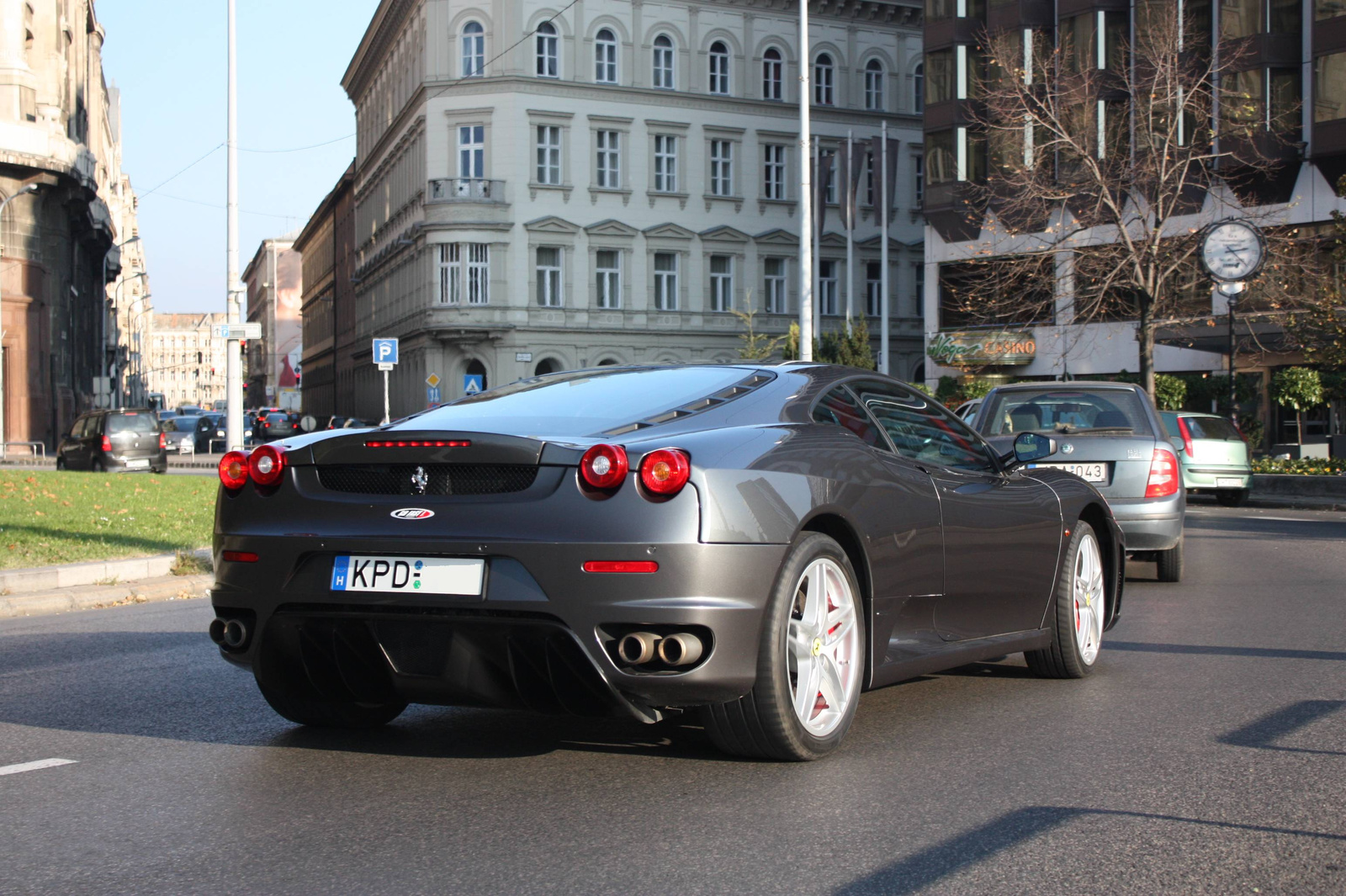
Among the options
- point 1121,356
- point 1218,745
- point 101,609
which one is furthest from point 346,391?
point 1218,745

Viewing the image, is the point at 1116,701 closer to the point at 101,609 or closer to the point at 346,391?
the point at 101,609

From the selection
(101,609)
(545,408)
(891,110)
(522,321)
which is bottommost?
(101,609)

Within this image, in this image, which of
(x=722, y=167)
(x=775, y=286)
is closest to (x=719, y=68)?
(x=722, y=167)

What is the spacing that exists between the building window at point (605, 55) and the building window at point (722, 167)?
214 inches

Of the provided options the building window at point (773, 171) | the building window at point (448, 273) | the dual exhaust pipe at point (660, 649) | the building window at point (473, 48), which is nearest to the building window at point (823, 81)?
the building window at point (773, 171)

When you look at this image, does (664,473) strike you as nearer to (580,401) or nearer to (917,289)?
(580,401)

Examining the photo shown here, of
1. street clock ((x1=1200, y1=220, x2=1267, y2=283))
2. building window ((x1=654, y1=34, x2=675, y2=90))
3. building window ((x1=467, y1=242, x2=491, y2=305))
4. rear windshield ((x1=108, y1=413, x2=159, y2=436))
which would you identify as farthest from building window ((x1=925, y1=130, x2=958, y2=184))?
rear windshield ((x1=108, y1=413, x2=159, y2=436))

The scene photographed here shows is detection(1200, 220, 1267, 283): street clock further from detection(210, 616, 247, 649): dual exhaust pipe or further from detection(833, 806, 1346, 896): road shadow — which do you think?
detection(210, 616, 247, 649): dual exhaust pipe

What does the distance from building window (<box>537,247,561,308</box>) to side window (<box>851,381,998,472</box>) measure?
5346cm

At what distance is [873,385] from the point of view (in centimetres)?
609

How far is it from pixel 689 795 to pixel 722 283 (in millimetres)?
60013

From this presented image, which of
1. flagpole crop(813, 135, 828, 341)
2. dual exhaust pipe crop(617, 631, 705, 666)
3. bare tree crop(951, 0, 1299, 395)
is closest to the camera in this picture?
dual exhaust pipe crop(617, 631, 705, 666)

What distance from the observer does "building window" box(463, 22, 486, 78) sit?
59781 millimetres

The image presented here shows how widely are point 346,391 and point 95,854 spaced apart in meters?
Answer: 92.5
